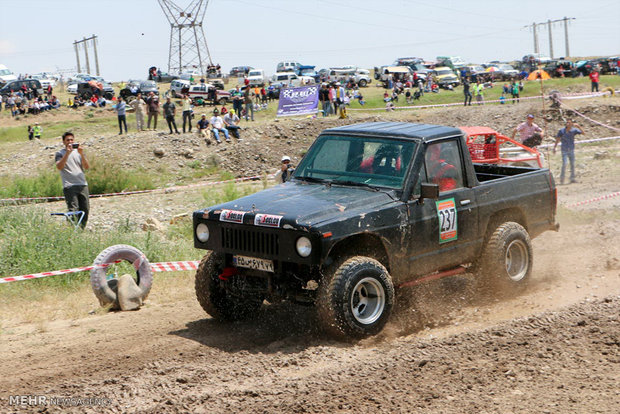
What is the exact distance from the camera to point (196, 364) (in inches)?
248

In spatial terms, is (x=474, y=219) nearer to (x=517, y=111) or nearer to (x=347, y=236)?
(x=347, y=236)

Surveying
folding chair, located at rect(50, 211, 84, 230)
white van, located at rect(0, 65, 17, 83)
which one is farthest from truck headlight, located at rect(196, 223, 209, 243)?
white van, located at rect(0, 65, 17, 83)

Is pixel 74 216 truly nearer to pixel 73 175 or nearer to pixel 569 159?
pixel 73 175

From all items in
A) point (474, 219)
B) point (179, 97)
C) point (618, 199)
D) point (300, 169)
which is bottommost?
point (618, 199)

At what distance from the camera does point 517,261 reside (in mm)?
8695

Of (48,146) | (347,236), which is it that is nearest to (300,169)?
(347,236)

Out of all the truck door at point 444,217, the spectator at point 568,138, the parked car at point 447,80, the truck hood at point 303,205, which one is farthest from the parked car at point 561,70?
the truck hood at point 303,205

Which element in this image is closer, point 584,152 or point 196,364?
point 196,364

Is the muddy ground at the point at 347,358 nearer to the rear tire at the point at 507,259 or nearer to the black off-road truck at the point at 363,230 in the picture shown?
the rear tire at the point at 507,259

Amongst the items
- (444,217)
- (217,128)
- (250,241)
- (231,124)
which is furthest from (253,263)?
(231,124)

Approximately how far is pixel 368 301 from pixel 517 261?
2.64 meters

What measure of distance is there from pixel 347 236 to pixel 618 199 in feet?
39.8

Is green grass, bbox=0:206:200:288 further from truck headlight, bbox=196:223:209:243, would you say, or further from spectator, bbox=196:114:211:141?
spectator, bbox=196:114:211:141

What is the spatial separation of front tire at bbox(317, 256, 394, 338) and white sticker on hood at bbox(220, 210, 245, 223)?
1028 mm
